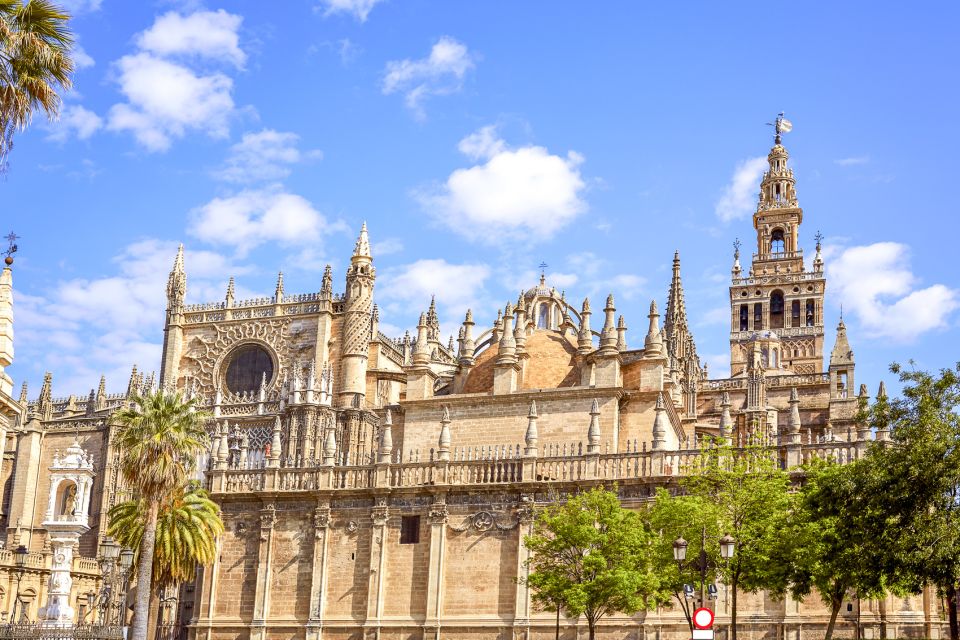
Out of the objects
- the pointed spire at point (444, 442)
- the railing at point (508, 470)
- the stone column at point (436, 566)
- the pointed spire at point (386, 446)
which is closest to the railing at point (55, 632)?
the stone column at point (436, 566)

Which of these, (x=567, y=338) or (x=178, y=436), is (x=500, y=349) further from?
(x=178, y=436)

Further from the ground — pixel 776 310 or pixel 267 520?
pixel 776 310

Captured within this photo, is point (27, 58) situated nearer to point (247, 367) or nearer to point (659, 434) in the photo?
point (659, 434)

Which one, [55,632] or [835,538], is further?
[835,538]

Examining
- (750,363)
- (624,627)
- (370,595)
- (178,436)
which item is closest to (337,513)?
(370,595)

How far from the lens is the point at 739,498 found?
29516 mm

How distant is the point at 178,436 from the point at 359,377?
23.6m

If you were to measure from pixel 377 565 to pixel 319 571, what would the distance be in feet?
7.15

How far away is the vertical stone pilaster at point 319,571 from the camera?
39281 millimetres

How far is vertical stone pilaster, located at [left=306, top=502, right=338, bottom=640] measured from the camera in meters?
39.3

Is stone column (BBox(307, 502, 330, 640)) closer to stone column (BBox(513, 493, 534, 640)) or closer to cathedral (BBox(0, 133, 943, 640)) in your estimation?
cathedral (BBox(0, 133, 943, 640))

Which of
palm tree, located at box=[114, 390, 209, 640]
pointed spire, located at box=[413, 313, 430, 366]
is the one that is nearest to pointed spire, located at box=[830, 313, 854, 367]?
pointed spire, located at box=[413, 313, 430, 366]

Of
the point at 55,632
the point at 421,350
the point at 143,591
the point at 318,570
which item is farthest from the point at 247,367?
the point at 55,632

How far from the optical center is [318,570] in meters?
39.9
